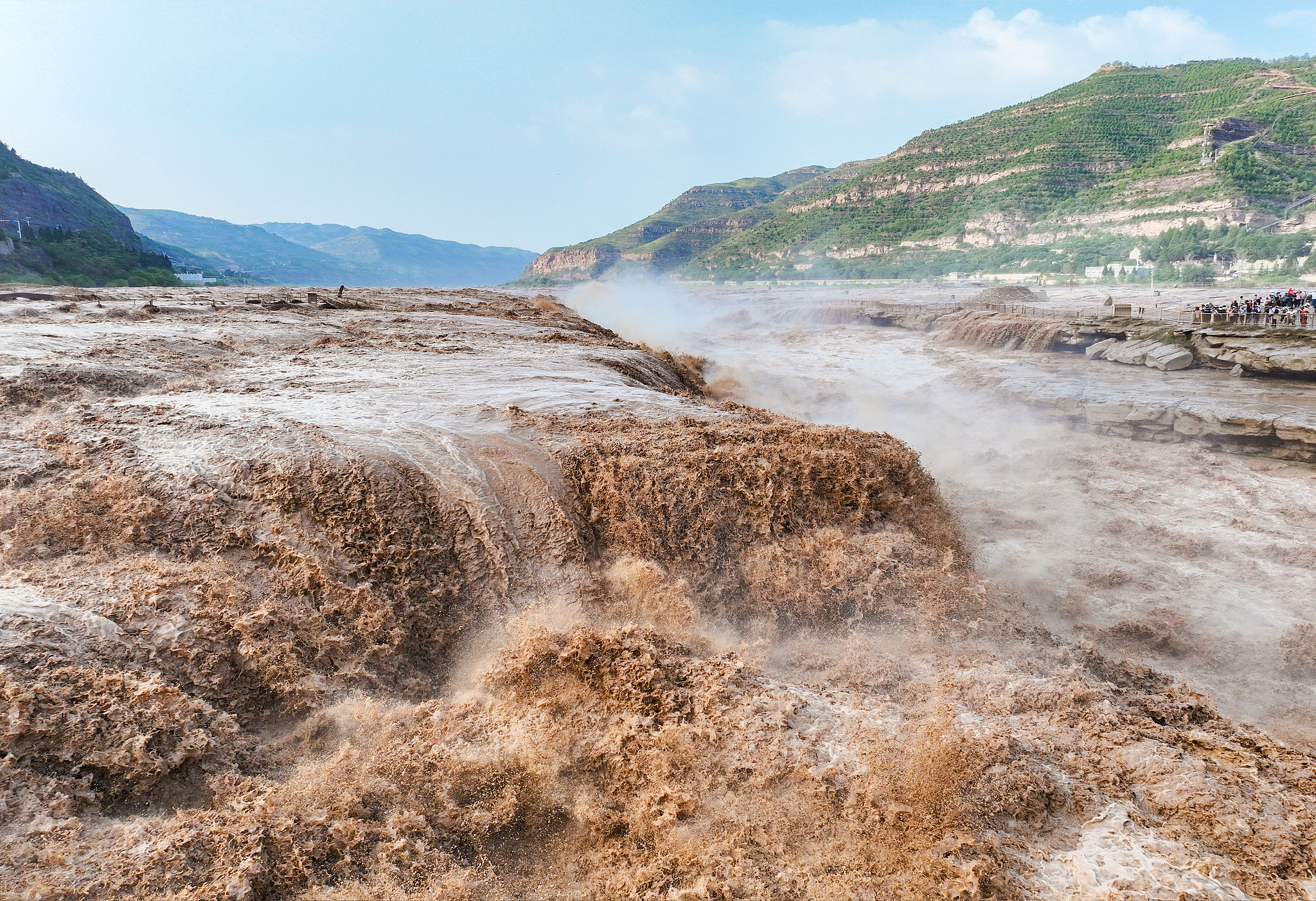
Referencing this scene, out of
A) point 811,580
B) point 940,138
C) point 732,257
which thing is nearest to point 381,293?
point 811,580

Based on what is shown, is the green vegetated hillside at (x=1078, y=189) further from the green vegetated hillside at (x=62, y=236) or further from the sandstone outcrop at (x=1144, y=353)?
the green vegetated hillside at (x=62, y=236)

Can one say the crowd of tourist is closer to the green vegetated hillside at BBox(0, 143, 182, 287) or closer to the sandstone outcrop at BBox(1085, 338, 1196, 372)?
the sandstone outcrop at BBox(1085, 338, 1196, 372)

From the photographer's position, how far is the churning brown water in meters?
2.70

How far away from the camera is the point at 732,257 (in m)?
84.0

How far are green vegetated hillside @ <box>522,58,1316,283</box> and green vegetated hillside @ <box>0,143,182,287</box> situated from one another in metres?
55.0

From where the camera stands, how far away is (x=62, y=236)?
31156mm

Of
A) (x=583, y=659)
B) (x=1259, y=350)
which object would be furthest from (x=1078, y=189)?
(x=583, y=659)

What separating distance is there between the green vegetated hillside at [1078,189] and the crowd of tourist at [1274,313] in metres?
25.4

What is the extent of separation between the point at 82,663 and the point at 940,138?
9761cm

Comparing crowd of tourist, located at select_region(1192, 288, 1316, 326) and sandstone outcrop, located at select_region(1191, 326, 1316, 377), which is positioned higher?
crowd of tourist, located at select_region(1192, 288, 1316, 326)

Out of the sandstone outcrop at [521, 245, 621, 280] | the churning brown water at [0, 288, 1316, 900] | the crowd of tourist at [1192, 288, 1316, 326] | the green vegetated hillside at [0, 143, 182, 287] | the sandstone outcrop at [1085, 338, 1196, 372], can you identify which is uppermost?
the sandstone outcrop at [521, 245, 621, 280]

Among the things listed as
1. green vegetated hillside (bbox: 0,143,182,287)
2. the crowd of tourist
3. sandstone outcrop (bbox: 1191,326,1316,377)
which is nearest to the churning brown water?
sandstone outcrop (bbox: 1191,326,1316,377)

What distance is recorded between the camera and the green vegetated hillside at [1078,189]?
1757 inches

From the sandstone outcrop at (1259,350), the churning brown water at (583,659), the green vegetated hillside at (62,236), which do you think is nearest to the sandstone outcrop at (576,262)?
the green vegetated hillside at (62,236)
